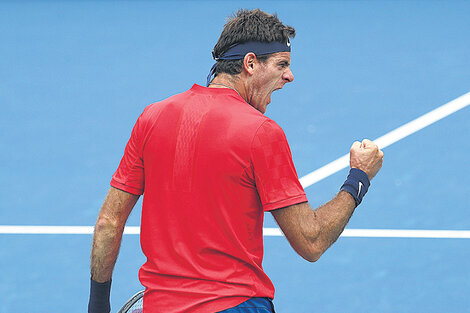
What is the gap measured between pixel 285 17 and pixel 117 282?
4.67m

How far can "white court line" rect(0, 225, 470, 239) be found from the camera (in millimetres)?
5668

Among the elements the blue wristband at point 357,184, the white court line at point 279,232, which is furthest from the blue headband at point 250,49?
the white court line at point 279,232

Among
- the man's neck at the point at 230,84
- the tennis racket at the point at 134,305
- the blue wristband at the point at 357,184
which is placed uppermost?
the man's neck at the point at 230,84

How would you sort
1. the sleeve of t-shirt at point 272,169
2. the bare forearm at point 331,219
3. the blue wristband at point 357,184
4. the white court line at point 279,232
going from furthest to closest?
the white court line at point 279,232, the blue wristband at point 357,184, the bare forearm at point 331,219, the sleeve of t-shirt at point 272,169

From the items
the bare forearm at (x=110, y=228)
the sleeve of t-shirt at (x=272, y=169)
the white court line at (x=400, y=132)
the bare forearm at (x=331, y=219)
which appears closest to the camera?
the sleeve of t-shirt at (x=272, y=169)

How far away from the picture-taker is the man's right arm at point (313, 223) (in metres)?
2.57

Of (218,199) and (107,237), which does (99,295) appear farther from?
(218,199)

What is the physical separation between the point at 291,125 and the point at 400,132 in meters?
0.99

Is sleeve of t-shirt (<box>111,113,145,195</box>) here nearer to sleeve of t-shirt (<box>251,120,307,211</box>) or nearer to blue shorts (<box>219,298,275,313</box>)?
sleeve of t-shirt (<box>251,120,307,211</box>)

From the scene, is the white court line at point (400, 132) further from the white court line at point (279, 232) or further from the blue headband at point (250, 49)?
the blue headband at point (250, 49)

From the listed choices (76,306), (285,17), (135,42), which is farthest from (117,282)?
(285,17)

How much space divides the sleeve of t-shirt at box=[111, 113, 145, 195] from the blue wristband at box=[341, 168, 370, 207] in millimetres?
760

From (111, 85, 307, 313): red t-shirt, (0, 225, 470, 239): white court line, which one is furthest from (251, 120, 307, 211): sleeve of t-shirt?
(0, 225, 470, 239): white court line

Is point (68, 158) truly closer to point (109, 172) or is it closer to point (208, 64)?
point (109, 172)
